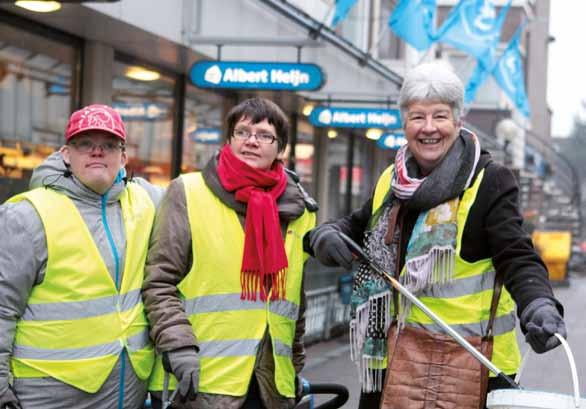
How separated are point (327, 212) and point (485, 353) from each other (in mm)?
16818

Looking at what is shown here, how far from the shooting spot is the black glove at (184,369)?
3578 millimetres

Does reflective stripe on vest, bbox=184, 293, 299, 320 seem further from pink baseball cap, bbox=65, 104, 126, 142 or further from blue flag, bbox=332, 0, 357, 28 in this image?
blue flag, bbox=332, 0, 357, 28

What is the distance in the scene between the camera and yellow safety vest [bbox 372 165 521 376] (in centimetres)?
349

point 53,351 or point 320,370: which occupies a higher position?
point 53,351

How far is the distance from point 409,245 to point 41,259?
1.29m

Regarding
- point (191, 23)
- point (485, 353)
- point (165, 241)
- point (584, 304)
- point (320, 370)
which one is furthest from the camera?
point (584, 304)

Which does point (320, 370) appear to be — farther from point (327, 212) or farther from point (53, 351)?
point (327, 212)

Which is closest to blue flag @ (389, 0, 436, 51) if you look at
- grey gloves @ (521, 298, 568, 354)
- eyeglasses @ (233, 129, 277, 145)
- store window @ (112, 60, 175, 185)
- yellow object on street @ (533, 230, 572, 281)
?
store window @ (112, 60, 175, 185)

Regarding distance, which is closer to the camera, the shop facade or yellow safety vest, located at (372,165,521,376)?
yellow safety vest, located at (372,165,521,376)

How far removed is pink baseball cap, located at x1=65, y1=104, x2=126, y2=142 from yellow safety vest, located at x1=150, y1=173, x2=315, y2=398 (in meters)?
0.33

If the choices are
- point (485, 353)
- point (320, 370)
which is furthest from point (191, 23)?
point (485, 353)

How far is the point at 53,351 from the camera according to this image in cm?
360

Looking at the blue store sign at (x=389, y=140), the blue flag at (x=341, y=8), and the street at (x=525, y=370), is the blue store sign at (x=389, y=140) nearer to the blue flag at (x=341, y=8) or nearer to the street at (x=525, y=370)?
the blue flag at (x=341, y=8)

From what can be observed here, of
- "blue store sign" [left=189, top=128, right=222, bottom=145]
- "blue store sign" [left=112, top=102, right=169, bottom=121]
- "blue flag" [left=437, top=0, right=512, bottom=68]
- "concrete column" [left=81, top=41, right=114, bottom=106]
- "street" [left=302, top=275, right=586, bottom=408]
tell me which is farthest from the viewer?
"blue flag" [left=437, top=0, right=512, bottom=68]
